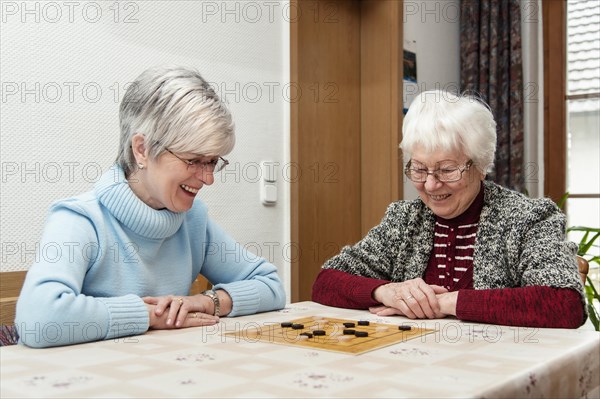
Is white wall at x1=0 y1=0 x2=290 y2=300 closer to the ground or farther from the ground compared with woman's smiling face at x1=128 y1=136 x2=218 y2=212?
farther from the ground

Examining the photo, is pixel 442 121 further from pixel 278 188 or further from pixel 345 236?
pixel 345 236

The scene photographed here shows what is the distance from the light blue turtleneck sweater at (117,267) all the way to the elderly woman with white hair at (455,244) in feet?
0.88

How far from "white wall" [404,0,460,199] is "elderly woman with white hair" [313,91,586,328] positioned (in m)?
1.87

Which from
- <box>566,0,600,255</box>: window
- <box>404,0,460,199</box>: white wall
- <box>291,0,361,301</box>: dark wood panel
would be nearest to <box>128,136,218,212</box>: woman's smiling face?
<box>291,0,361,301</box>: dark wood panel

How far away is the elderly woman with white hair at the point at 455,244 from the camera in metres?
1.51

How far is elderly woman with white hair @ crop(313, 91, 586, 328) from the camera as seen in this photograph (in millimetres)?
1511

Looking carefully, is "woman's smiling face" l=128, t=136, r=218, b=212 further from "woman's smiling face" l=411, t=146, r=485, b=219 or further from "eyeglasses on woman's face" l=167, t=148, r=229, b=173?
"woman's smiling face" l=411, t=146, r=485, b=219

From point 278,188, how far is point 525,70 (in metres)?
1.89

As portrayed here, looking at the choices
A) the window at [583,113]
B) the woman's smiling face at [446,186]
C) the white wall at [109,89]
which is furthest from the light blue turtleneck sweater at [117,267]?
the window at [583,113]

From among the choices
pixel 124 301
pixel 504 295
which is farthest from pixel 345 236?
pixel 124 301

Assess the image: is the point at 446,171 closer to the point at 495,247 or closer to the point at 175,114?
the point at 495,247

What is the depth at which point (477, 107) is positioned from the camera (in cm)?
182

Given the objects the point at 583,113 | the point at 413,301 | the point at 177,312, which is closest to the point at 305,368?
the point at 177,312

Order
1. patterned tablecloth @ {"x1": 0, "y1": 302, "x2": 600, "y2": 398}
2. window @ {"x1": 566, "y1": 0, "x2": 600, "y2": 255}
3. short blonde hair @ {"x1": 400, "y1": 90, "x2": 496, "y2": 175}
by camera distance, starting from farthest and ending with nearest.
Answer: window @ {"x1": 566, "y1": 0, "x2": 600, "y2": 255} < short blonde hair @ {"x1": 400, "y1": 90, "x2": 496, "y2": 175} < patterned tablecloth @ {"x1": 0, "y1": 302, "x2": 600, "y2": 398}
